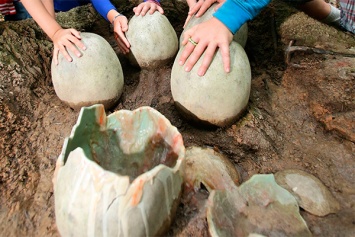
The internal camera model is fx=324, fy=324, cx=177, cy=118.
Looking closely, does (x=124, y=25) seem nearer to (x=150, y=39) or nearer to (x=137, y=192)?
(x=150, y=39)

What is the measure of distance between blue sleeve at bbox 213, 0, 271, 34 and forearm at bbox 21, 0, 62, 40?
0.88 m

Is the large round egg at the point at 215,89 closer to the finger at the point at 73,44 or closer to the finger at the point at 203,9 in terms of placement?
the finger at the point at 203,9

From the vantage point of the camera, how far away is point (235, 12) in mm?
1520

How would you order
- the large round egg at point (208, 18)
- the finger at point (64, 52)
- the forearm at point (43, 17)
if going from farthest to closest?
the forearm at point (43, 17), the large round egg at point (208, 18), the finger at point (64, 52)

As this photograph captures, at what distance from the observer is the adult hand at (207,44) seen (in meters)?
1.41

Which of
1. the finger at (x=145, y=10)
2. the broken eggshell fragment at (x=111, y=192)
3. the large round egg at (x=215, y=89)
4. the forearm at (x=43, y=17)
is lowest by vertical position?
the large round egg at (x=215, y=89)

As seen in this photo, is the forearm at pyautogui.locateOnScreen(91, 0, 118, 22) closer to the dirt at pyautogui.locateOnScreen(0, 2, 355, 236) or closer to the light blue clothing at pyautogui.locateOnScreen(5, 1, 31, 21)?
the dirt at pyautogui.locateOnScreen(0, 2, 355, 236)

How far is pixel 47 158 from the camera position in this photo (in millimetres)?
1443

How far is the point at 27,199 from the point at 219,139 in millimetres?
877

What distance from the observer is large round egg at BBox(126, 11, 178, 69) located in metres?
1.78

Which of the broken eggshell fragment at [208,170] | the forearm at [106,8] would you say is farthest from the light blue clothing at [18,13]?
the broken eggshell fragment at [208,170]

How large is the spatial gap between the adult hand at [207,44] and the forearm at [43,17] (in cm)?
77

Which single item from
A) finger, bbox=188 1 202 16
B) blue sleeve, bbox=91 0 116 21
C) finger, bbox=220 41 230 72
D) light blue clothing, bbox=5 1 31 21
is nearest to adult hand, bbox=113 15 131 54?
blue sleeve, bbox=91 0 116 21

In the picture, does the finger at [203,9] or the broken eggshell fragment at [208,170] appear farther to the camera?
the finger at [203,9]
